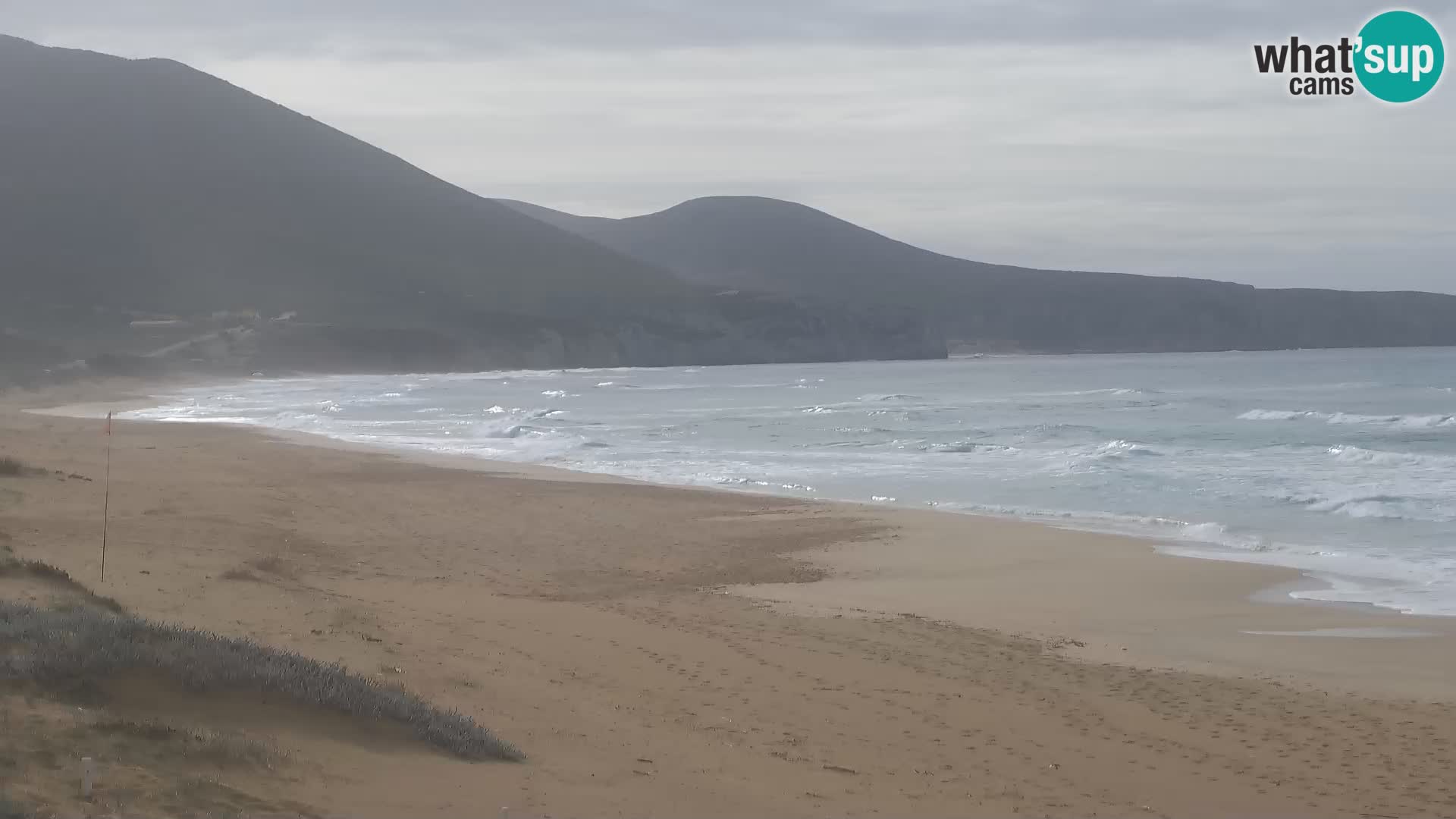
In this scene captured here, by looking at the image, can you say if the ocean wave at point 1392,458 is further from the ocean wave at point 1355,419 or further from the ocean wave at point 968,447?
the ocean wave at point 1355,419

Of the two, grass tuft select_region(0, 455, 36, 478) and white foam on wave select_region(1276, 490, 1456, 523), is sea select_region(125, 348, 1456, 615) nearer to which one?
white foam on wave select_region(1276, 490, 1456, 523)

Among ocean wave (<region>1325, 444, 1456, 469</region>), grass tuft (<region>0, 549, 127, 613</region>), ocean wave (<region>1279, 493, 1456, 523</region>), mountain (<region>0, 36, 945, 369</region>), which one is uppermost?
mountain (<region>0, 36, 945, 369</region>)

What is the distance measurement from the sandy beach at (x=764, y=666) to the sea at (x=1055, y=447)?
2.53 metres

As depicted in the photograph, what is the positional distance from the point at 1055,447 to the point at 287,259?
4482 inches

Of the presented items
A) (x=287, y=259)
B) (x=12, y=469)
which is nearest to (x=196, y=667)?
Result: (x=12, y=469)

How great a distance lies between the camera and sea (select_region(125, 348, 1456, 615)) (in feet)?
51.6

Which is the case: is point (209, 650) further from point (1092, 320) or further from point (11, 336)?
point (1092, 320)

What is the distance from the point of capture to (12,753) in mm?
4449

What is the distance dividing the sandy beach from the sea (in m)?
2.53

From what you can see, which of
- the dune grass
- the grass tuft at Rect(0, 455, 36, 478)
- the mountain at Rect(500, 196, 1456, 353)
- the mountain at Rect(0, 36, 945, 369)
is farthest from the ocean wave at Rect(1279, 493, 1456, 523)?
the mountain at Rect(500, 196, 1456, 353)

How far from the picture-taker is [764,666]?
27.5 feet

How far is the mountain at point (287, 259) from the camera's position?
108 meters

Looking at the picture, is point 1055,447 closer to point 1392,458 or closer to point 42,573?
point 1392,458

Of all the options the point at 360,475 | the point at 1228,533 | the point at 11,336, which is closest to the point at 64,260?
the point at 11,336
